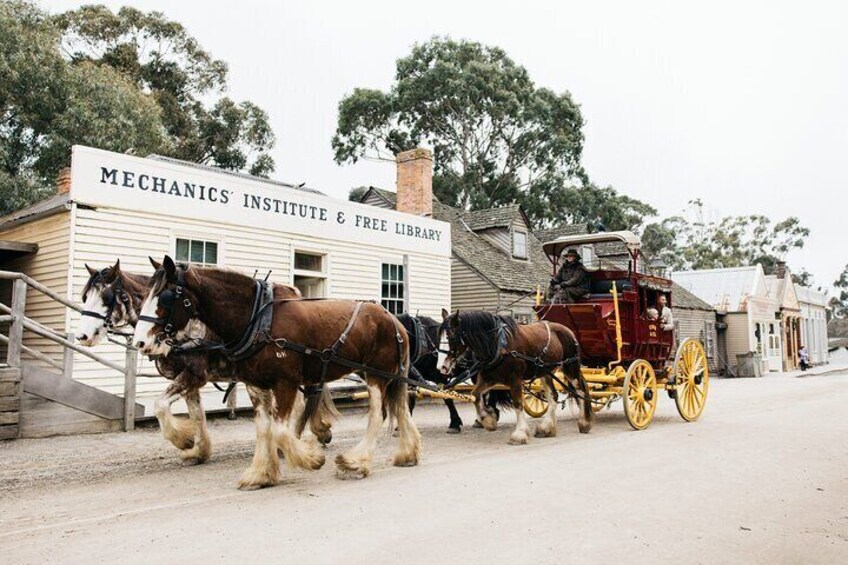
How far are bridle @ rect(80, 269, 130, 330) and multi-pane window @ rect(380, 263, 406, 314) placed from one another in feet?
32.1

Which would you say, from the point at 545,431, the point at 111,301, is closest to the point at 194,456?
the point at 111,301

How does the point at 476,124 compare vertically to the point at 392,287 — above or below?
above

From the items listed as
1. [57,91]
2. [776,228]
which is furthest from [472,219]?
[776,228]

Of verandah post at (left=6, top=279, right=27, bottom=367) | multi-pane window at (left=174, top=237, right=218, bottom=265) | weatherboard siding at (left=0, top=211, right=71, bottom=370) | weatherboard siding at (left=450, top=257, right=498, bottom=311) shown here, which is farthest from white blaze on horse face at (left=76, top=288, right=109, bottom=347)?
weatherboard siding at (left=450, top=257, right=498, bottom=311)

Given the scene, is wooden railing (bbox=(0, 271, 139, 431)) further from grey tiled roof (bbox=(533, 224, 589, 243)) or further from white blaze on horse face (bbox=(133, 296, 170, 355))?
grey tiled roof (bbox=(533, 224, 589, 243))

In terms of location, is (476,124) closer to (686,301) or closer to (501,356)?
(686,301)

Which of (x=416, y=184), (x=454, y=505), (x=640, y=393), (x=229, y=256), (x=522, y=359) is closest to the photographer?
(x=454, y=505)

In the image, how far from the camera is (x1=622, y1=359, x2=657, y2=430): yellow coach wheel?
387 inches

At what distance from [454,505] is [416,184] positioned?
15856 mm

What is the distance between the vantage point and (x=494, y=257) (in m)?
24.0

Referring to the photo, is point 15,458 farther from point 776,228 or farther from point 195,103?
point 776,228

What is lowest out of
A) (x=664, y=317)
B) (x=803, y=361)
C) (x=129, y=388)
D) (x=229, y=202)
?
(x=803, y=361)

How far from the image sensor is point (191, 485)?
6227 mm

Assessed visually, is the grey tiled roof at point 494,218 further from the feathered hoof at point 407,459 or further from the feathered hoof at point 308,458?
the feathered hoof at point 308,458
